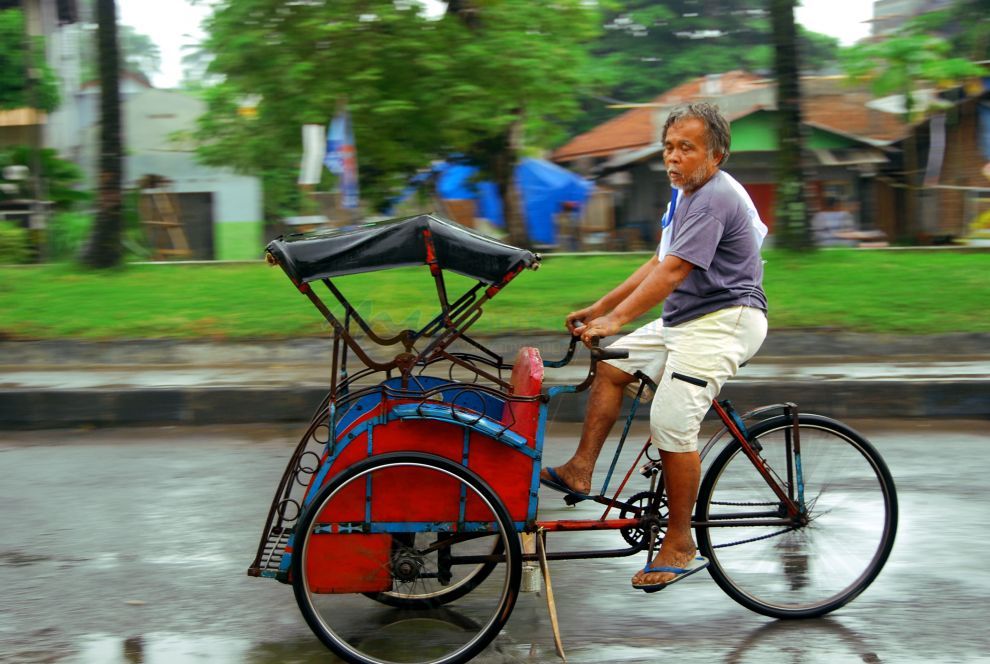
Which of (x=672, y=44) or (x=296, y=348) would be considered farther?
(x=672, y=44)

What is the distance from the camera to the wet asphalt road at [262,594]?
12.1ft

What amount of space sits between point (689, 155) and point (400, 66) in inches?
458

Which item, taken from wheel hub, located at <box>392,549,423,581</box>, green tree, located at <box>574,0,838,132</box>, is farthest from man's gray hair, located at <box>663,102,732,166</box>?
green tree, located at <box>574,0,838,132</box>

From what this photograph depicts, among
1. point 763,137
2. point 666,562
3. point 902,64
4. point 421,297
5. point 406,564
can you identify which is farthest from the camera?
point 763,137

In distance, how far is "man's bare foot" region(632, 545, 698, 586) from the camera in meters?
3.76

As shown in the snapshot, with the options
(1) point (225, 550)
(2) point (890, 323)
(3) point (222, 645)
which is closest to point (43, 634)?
(3) point (222, 645)

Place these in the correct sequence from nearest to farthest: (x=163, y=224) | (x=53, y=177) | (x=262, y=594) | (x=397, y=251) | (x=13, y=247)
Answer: (x=397, y=251)
(x=262, y=594)
(x=13, y=247)
(x=53, y=177)
(x=163, y=224)

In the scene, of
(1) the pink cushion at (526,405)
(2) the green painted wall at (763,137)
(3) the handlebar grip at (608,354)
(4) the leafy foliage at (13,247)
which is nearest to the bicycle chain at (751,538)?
(3) the handlebar grip at (608,354)

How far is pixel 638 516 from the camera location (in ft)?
12.7

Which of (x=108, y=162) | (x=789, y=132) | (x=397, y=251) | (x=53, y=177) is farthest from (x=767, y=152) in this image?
(x=397, y=251)

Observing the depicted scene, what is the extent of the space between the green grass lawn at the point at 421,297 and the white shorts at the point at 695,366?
18.1 ft

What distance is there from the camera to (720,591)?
165 inches

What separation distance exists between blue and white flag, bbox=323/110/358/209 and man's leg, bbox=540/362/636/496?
9681 millimetres

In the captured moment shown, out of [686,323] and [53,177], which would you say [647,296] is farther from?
[53,177]
